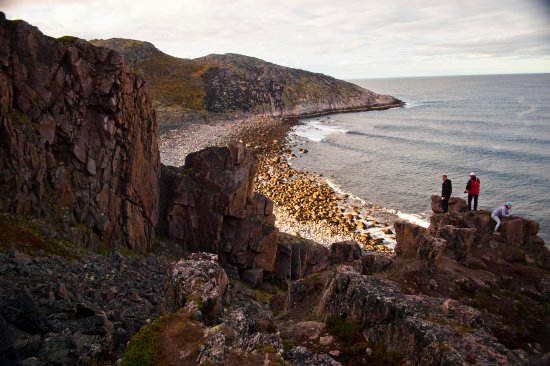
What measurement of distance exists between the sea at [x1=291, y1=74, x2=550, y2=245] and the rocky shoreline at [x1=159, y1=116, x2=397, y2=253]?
4.17m

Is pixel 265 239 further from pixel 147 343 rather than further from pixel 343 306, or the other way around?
pixel 147 343

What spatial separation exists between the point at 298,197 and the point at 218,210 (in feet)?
104

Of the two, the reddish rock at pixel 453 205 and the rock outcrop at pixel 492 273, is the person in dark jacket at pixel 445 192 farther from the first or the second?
the rock outcrop at pixel 492 273

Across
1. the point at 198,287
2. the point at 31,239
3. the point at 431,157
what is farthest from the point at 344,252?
the point at 431,157

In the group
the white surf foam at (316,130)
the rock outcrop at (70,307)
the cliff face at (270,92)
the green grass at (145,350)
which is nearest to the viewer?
the green grass at (145,350)

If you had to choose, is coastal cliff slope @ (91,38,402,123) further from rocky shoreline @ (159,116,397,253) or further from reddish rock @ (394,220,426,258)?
reddish rock @ (394,220,426,258)

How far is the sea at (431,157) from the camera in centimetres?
6531

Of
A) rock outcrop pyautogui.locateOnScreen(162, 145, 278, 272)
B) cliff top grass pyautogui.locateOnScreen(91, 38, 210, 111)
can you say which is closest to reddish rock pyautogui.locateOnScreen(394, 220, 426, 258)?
rock outcrop pyautogui.locateOnScreen(162, 145, 278, 272)

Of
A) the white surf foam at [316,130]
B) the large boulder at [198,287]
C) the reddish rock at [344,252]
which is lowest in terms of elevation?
the reddish rock at [344,252]

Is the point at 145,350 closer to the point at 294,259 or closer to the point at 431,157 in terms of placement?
the point at 294,259

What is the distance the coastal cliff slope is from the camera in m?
141

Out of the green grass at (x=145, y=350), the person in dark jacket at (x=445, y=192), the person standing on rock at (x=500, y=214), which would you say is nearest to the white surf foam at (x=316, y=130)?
the person in dark jacket at (x=445, y=192)

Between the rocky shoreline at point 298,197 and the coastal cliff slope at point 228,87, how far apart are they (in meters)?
33.0

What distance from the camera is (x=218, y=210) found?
1331 inches
